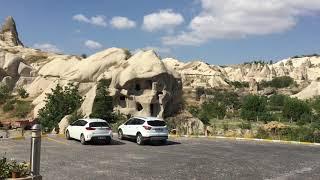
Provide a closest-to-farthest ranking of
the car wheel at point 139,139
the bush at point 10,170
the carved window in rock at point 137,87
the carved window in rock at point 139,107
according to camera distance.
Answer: the bush at point 10,170, the car wheel at point 139,139, the carved window in rock at point 139,107, the carved window in rock at point 137,87

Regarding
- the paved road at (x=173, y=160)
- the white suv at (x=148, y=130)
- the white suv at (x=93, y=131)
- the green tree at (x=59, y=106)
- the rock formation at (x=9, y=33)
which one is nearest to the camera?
the paved road at (x=173, y=160)

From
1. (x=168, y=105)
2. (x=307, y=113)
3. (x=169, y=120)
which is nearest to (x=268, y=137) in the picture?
(x=169, y=120)

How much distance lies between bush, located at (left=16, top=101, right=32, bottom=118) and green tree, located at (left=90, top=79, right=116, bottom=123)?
18404 millimetres

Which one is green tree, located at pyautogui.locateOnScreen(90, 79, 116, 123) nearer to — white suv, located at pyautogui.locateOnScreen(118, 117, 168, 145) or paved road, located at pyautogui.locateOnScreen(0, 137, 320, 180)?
paved road, located at pyautogui.locateOnScreen(0, 137, 320, 180)

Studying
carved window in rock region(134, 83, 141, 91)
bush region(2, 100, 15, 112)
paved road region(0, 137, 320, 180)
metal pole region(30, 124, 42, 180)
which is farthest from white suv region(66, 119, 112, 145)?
bush region(2, 100, 15, 112)

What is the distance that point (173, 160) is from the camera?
2175 centimetres

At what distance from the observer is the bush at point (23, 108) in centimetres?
6162

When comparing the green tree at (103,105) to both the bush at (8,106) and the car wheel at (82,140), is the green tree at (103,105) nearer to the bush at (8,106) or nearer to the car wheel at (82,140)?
the car wheel at (82,140)

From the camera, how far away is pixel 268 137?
1382 inches

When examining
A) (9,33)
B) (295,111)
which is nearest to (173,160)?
(295,111)

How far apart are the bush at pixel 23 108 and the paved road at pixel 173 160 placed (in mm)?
32993

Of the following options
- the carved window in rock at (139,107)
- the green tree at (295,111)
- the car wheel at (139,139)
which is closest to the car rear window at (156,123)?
the car wheel at (139,139)

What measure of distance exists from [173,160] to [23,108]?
149 feet

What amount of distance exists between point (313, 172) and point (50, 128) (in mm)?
29854
